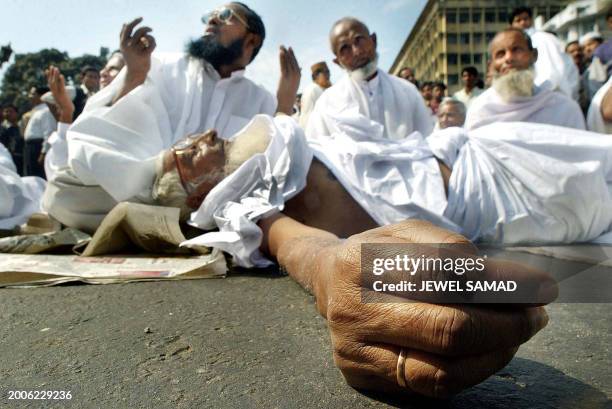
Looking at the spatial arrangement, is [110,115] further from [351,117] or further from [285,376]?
[285,376]

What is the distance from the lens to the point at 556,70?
116 inches

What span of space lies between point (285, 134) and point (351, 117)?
0.75 m

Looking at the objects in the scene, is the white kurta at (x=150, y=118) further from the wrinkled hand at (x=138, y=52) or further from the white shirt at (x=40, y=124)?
the white shirt at (x=40, y=124)

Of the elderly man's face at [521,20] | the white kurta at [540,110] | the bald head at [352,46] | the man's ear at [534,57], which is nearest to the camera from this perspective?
the elderly man's face at [521,20]

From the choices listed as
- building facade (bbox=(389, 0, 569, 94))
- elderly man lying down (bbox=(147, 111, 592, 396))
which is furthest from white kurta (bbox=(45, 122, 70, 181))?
building facade (bbox=(389, 0, 569, 94))

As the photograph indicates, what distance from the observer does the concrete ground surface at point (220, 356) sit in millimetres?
937

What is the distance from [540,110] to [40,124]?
231 inches

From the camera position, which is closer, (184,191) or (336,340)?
(336,340)

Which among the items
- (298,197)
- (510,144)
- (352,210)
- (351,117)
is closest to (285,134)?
(298,197)

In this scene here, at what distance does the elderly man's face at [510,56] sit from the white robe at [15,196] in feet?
10.1

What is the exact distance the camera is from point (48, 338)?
4.24ft

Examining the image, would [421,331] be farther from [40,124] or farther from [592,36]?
[40,124]

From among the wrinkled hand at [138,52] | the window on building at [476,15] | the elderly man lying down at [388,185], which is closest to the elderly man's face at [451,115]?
the elderly man lying down at [388,185]

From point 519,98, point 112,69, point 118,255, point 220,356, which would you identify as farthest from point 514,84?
point 112,69
